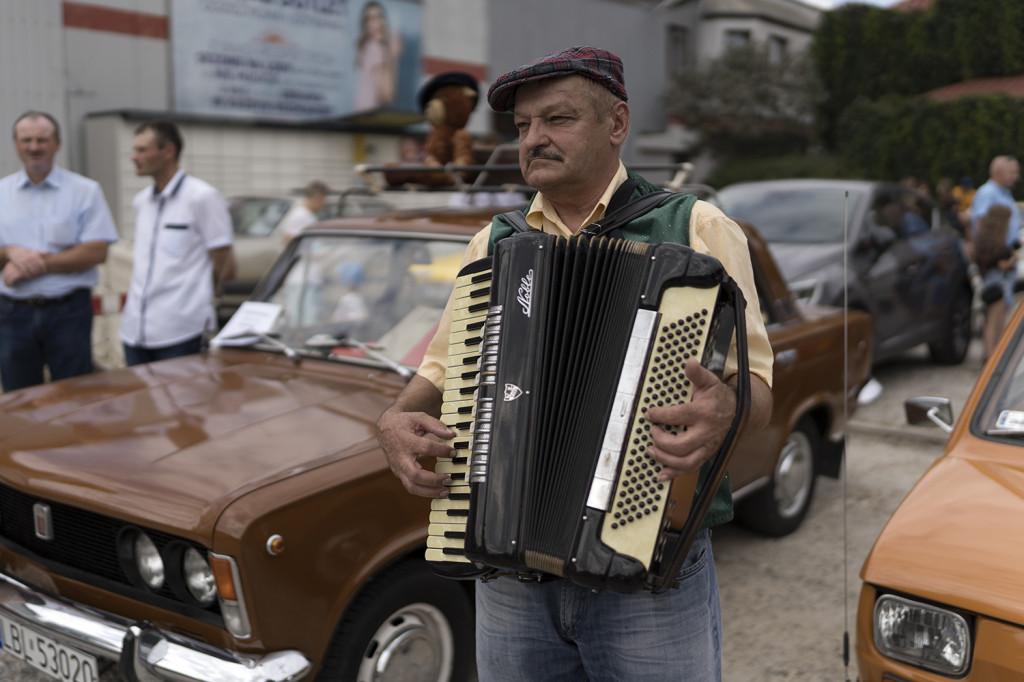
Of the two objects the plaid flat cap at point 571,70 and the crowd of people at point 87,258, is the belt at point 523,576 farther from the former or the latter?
the crowd of people at point 87,258

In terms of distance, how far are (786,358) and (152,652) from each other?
2982 mm

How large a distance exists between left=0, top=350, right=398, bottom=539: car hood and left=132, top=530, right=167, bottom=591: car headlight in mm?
123

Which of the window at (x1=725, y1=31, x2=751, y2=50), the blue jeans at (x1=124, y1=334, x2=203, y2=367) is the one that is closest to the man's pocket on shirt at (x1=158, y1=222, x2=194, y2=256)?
the blue jeans at (x1=124, y1=334, x2=203, y2=367)

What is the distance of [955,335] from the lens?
8.54 m

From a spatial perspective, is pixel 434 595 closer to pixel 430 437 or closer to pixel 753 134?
pixel 430 437

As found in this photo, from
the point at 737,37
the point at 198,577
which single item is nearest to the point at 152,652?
the point at 198,577

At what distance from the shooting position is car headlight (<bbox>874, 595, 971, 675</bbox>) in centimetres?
239

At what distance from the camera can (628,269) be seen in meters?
1.76

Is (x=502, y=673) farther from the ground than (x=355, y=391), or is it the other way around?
(x=355, y=391)

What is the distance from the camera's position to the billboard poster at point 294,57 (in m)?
17.5

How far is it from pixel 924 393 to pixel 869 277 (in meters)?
1.07

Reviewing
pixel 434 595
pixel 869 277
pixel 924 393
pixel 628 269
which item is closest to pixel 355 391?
pixel 434 595

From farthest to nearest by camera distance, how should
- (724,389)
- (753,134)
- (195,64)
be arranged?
(753,134), (195,64), (724,389)

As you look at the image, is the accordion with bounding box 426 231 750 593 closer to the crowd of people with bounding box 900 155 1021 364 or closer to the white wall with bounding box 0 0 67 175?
the crowd of people with bounding box 900 155 1021 364
